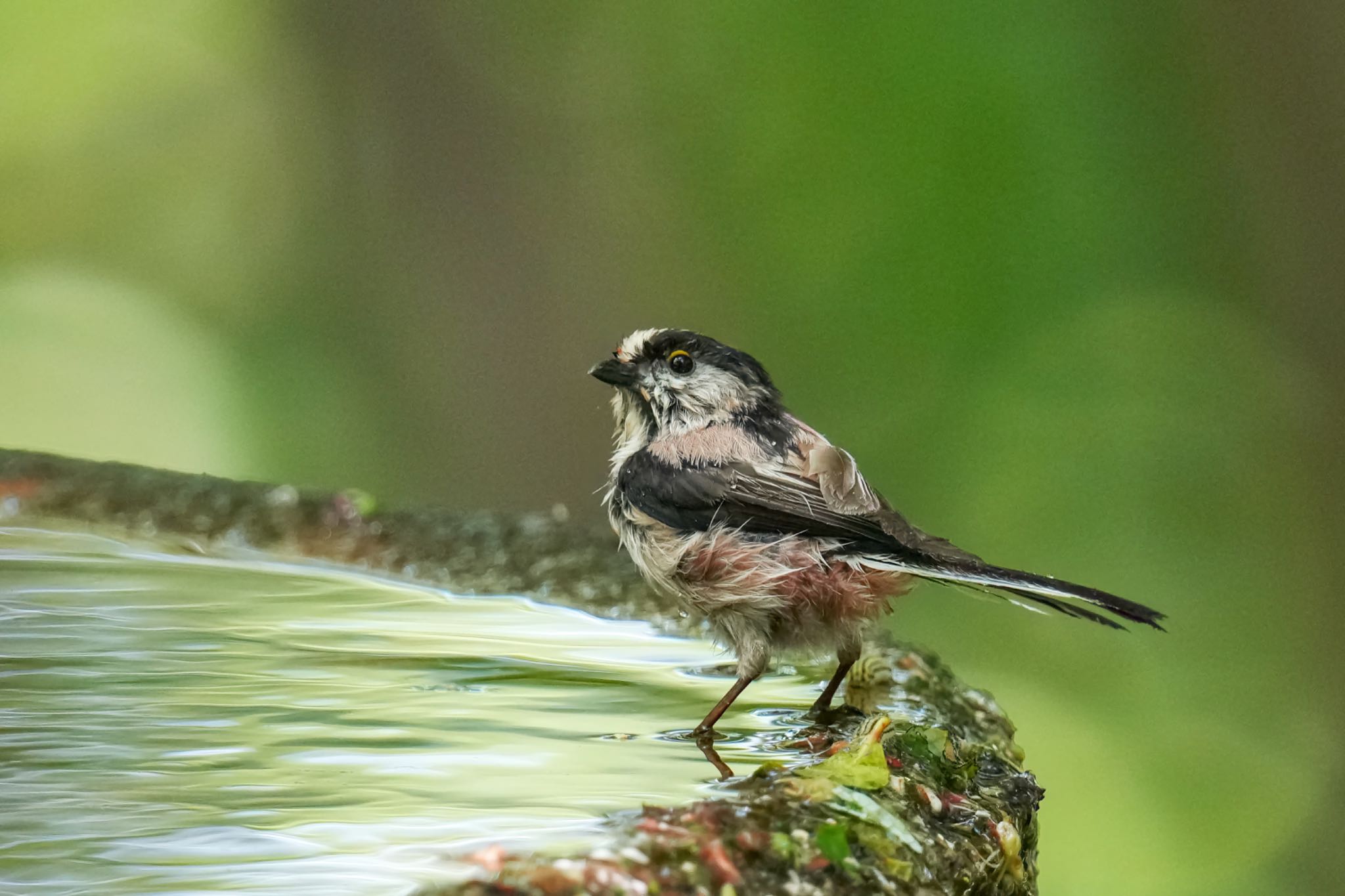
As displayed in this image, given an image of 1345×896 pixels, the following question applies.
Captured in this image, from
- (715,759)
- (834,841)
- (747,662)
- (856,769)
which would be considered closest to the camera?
(834,841)

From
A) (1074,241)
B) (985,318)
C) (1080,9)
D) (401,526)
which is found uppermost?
(1080,9)

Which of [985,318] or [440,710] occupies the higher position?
[985,318]

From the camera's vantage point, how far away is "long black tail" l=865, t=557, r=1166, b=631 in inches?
73.4

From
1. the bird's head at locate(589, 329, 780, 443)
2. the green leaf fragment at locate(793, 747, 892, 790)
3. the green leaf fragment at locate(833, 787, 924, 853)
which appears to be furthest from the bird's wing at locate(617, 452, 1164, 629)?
the green leaf fragment at locate(833, 787, 924, 853)

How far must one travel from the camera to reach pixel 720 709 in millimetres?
2137

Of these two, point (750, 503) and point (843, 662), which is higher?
point (750, 503)

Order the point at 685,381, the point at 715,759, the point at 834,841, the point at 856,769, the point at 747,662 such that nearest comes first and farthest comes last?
the point at 834,841 → the point at 856,769 → the point at 715,759 → the point at 747,662 → the point at 685,381

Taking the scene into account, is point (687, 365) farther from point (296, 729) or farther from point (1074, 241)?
point (1074, 241)

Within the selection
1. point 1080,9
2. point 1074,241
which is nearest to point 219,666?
point 1074,241

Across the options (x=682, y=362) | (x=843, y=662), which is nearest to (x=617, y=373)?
(x=682, y=362)

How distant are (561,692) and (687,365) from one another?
29.7 inches

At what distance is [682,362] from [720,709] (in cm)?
83

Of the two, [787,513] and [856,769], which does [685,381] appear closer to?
[787,513]

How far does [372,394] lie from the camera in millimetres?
5848
